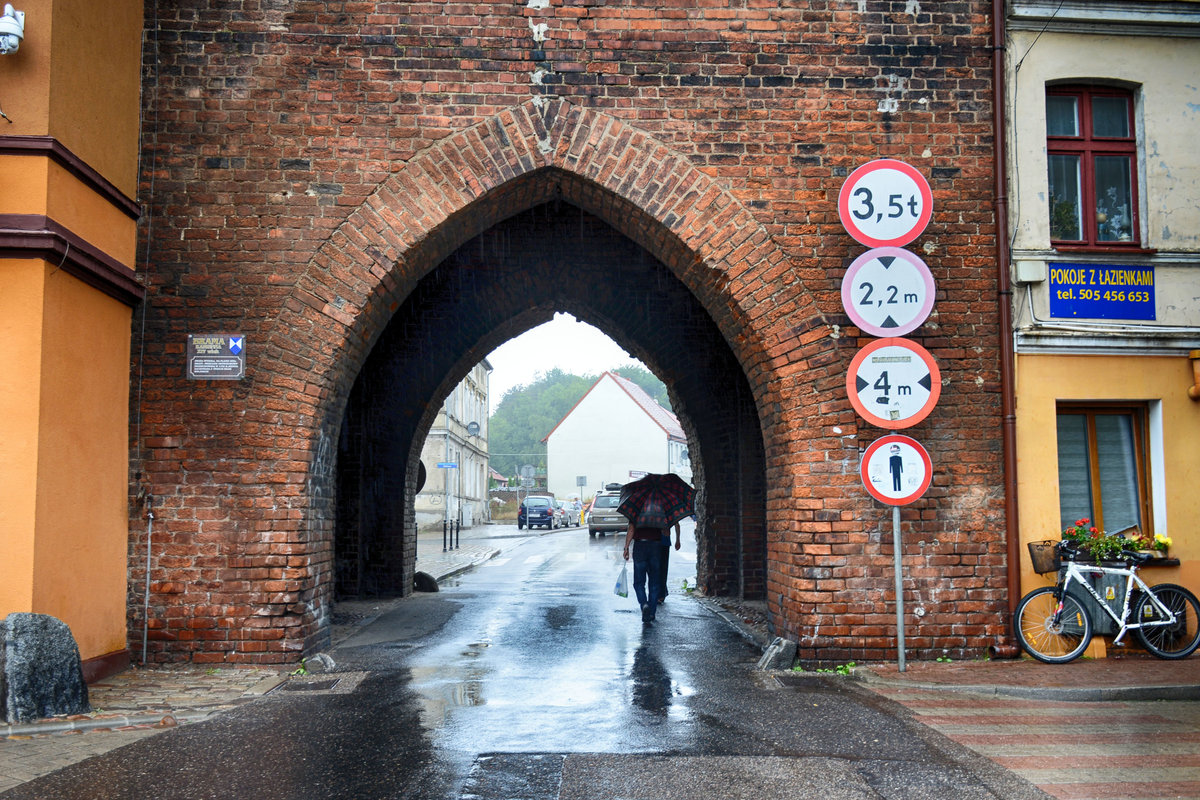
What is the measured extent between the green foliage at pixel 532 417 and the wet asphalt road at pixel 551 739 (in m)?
94.1

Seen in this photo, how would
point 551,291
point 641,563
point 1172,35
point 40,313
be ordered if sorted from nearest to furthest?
1. point 40,313
2. point 1172,35
3. point 641,563
4. point 551,291

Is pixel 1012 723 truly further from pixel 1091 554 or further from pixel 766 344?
pixel 766 344

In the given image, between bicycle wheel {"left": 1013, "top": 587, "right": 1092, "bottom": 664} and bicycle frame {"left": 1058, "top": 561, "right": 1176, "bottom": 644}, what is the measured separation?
0.28ft

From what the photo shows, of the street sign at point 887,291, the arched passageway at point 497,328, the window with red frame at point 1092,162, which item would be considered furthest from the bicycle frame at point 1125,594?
the arched passageway at point 497,328

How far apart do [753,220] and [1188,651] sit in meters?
5.22

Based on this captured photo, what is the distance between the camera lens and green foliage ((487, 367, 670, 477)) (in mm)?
105000

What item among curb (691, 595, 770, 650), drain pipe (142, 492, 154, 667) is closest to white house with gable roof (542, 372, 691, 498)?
curb (691, 595, 770, 650)

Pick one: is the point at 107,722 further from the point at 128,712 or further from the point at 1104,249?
the point at 1104,249

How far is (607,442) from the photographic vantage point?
→ 72.6 meters

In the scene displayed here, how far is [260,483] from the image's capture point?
8.36 meters

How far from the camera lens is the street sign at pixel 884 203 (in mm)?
8195

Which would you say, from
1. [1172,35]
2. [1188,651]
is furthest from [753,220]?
[1188,651]

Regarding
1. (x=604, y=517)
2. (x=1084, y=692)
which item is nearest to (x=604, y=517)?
(x=604, y=517)

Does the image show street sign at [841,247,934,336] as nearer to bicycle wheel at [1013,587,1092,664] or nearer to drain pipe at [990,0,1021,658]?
drain pipe at [990,0,1021,658]
